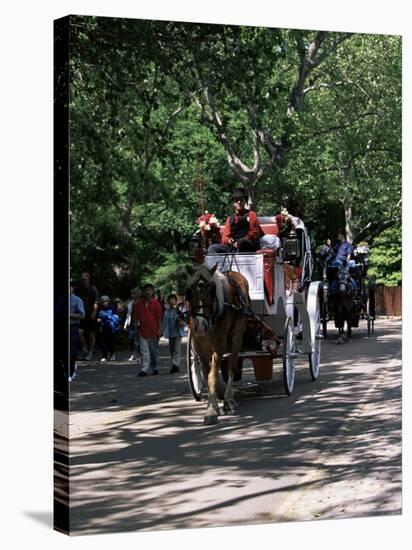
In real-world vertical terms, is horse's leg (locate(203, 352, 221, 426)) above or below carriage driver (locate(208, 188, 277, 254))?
below

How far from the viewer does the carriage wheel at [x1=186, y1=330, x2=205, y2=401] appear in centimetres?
1023

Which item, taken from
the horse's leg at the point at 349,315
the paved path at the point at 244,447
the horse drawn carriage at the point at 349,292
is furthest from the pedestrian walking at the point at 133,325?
the horse's leg at the point at 349,315

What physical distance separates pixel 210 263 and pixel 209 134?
1.19 metres

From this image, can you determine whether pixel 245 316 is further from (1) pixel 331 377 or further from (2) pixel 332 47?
(2) pixel 332 47

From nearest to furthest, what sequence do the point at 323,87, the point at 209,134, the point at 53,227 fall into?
1. the point at 53,227
2. the point at 209,134
3. the point at 323,87

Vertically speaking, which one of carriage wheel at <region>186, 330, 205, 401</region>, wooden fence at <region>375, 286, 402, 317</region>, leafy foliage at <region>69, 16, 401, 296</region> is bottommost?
carriage wheel at <region>186, 330, 205, 401</region>

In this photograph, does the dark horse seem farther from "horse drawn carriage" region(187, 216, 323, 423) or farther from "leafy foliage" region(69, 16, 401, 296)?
"leafy foliage" region(69, 16, 401, 296)

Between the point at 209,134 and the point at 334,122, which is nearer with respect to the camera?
the point at 209,134

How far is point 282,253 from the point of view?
11.1 m

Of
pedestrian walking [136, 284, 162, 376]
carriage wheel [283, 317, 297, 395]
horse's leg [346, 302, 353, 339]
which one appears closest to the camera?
pedestrian walking [136, 284, 162, 376]

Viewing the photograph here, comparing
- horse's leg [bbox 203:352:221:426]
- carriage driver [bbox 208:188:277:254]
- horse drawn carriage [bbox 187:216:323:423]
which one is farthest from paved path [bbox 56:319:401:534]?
carriage driver [bbox 208:188:277:254]

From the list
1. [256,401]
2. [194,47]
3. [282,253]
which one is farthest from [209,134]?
[256,401]

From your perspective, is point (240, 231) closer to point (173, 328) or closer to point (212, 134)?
point (212, 134)

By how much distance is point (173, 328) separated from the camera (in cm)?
1020
